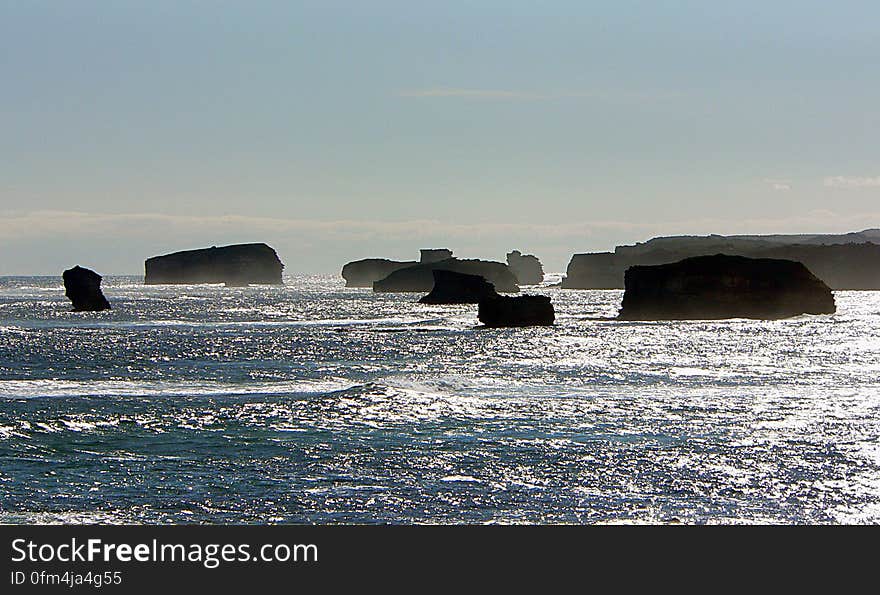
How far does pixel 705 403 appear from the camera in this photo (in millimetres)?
54781

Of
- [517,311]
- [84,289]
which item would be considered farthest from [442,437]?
[84,289]

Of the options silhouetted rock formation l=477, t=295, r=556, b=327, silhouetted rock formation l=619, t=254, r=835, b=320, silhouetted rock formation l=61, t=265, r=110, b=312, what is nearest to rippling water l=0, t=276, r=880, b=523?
silhouetted rock formation l=477, t=295, r=556, b=327

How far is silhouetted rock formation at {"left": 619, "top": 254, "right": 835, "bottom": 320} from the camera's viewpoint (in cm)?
15625

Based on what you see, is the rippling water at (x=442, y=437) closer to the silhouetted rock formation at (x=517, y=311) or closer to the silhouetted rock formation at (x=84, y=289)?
the silhouetted rock formation at (x=517, y=311)

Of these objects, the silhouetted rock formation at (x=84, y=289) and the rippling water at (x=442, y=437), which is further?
the silhouetted rock formation at (x=84, y=289)

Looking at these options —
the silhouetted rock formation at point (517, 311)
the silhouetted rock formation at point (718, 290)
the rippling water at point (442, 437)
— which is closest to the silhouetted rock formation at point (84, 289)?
the silhouetted rock formation at point (517, 311)

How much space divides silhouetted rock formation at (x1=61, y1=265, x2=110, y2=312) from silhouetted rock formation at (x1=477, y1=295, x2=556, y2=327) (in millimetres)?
73255

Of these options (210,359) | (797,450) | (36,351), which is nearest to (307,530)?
(797,450)

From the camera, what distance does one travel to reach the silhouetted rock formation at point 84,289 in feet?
577

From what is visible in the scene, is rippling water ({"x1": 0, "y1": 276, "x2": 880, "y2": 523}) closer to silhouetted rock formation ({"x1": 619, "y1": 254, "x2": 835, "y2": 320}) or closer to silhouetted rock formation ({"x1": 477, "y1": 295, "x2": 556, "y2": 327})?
silhouetted rock formation ({"x1": 477, "y1": 295, "x2": 556, "y2": 327})

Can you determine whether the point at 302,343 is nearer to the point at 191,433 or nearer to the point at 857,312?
the point at 191,433

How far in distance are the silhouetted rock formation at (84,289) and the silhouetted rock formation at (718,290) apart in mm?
87275

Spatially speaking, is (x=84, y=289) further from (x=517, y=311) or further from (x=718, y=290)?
(x=718, y=290)

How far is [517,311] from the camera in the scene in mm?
138875
